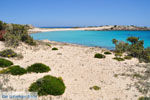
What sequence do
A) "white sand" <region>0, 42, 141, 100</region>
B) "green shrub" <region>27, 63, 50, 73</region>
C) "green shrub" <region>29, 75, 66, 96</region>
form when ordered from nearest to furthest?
"green shrub" <region>29, 75, 66, 96</region>
"white sand" <region>0, 42, 141, 100</region>
"green shrub" <region>27, 63, 50, 73</region>

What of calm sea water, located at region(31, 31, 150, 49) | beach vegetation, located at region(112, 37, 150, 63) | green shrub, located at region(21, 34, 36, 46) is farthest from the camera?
calm sea water, located at region(31, 31, 150, 49)

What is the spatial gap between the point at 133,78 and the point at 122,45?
42.9ft

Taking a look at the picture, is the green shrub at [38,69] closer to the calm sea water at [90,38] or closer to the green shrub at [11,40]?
the green shrub at [11,40]

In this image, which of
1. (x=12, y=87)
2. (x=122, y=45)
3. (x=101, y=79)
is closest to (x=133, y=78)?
(x=101, y=79)

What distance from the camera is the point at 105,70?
11805mm

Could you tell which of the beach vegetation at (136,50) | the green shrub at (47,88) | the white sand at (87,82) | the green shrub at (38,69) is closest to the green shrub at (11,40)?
the white sand at (87,82)

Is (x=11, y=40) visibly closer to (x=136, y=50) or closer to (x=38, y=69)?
(x=38, y=69)

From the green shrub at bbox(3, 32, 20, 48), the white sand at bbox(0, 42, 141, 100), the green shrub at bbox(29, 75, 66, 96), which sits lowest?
the white sand at bbox(0, 42, 141, 100)

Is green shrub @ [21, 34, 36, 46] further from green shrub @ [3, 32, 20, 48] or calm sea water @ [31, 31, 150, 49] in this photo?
calm sea water @ [31, 31, 150, 49]

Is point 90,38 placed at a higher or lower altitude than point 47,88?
higher

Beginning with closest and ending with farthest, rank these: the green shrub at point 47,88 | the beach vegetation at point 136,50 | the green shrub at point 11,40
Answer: the green shrub at point 47,88 → the beach vegetation at point 136,50 → the green shrub at point 11,40

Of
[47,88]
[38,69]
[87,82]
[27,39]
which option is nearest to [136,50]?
[87,82]

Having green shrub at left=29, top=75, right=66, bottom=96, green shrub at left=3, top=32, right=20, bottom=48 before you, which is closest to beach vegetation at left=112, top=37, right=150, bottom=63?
green shrub at left=29, top=75, right=66, bottom=96

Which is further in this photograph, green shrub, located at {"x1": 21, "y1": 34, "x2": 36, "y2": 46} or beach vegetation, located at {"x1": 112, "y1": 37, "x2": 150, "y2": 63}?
green shrub, located at {"x1": 21, "y1": 34, "x2": 36, "y2": 46}
